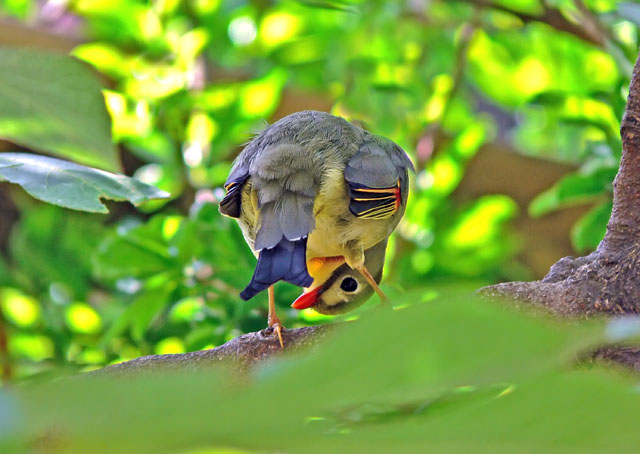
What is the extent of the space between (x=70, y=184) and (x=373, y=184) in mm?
768

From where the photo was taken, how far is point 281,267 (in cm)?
135

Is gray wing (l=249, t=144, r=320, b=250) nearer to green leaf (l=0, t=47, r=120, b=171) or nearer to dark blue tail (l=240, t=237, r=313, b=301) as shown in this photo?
dark blue tail (l=240, t=237, r=313, b=301)

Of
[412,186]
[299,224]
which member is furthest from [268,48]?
[299,224]

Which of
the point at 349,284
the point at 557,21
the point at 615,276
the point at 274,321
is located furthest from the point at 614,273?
the point at 557,21

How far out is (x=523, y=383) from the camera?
27 cm

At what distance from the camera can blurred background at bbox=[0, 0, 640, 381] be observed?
6.13 feet

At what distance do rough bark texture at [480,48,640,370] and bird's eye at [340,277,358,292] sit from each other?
2.64ft

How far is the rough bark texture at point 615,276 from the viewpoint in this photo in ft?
3.58

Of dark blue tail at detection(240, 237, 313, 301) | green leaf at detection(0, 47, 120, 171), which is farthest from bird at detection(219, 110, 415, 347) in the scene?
green leaf at detection(0, 47, 120, 171)

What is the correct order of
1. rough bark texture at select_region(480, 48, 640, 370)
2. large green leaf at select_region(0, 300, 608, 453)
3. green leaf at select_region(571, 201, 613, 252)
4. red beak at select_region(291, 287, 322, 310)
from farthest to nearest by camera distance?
green leaf at select_region(571, 201, 613, 252)
red beak at select_region(291, 287, 322, 310)
rough bark texture at select_region(480, 48, 640, 370)
large green leaf at select_region(0, 300, 608, 453)

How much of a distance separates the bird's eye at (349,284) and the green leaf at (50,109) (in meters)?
1.45

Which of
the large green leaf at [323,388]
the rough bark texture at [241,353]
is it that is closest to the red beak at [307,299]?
the rough bark texture at [241,353]

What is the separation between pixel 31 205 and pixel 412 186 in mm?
1524

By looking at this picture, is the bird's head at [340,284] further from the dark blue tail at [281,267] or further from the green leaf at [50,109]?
the green leaf at [50,109]
